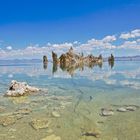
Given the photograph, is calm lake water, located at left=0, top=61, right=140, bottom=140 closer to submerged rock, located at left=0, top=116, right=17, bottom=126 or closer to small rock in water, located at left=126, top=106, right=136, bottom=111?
submerged rock, located at left=0, top=116, right=17, bottom=126

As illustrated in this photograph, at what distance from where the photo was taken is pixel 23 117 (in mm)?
18859

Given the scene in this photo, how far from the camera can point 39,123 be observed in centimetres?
1708

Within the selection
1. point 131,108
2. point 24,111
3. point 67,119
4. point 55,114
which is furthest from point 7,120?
point 131,108

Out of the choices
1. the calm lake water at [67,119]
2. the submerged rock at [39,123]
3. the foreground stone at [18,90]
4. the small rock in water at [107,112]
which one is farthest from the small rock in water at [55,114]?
the foreground stone at [18,90]

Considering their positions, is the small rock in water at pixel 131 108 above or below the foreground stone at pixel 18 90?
below

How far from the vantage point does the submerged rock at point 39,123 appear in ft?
→ 54.0

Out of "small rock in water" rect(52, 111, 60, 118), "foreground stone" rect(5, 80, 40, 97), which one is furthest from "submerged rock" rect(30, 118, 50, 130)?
"foreground stone" rect(5, 80, 40, 97)

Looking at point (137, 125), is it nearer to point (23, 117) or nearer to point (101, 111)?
point (101, 111)

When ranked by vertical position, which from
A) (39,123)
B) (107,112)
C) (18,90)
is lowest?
(39,123)

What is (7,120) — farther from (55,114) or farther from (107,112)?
(107,112)

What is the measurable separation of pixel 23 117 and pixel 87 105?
19.7 ft

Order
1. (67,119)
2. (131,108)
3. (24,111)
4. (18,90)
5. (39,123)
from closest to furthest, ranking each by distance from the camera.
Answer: (39,123) < (67,119) < (24,111) < (131,108) < (18,90)

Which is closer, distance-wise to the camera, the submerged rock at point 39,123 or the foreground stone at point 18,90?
the submerged rock at point 39,123

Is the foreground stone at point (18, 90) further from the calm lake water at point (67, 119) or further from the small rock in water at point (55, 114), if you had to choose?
the small rock in water at point (55, 114)
